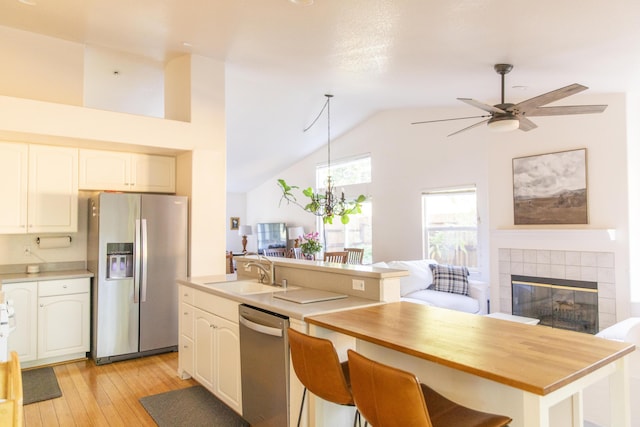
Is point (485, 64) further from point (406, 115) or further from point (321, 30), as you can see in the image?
point (406, 115)

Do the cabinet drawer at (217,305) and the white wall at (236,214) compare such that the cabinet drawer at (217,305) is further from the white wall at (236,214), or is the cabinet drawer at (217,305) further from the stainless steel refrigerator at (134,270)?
the white wall at (236,214)

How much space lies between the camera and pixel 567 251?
4.70 m

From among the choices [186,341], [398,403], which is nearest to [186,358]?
[186,341]

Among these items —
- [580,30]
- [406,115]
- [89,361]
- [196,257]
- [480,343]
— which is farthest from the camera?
[406,115]

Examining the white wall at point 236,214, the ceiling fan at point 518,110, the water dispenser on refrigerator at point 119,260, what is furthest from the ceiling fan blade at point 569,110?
the white wall at point 236,214

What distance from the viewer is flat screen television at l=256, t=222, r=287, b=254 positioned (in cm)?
959

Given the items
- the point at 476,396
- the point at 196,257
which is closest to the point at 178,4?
the point at 196,257

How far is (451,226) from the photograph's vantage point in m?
6.38

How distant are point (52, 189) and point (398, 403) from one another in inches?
153

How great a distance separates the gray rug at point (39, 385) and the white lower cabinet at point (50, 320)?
16cm

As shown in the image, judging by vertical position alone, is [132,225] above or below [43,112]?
below

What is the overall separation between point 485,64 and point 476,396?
294 cm

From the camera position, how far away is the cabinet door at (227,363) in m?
2.60

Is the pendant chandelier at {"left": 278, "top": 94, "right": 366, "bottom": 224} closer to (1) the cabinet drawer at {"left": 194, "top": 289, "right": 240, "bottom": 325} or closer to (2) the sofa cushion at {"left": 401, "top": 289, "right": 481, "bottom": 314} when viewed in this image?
(2) the sofa cushion at {"left": 401, "top": 289, "right": 481, "bottom": 314}
